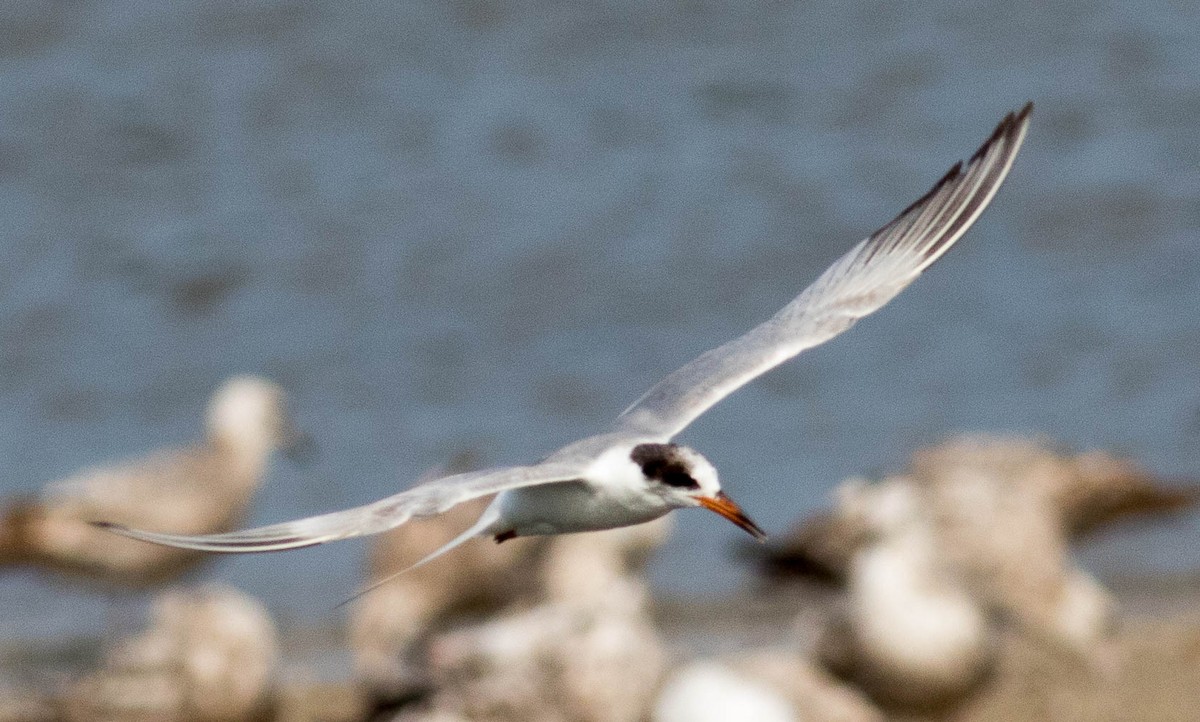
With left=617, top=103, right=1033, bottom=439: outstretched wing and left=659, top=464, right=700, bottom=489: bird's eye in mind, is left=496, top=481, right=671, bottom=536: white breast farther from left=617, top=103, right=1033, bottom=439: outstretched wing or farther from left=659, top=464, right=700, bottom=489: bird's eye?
left=617, top=103, right=1033, bottom=439: outstretched wing

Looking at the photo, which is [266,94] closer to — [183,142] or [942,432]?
[183,142]

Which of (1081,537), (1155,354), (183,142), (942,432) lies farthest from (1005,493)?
(183,142)

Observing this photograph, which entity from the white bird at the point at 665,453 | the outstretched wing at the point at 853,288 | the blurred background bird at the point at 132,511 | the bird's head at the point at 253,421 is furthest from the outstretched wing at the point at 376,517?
the bird's head at the point at 253,421

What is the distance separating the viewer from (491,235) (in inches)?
543

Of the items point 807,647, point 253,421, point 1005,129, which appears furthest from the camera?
point 253,421

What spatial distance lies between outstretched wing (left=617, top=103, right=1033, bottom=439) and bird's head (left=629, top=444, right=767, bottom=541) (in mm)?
508

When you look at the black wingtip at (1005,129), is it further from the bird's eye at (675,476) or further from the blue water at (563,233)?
the blue water at (563,233)

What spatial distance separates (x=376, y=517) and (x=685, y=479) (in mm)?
592

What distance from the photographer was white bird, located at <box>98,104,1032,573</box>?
3.62m

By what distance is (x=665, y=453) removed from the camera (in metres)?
3.92

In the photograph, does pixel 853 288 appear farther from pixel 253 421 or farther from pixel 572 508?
pixel 253 421

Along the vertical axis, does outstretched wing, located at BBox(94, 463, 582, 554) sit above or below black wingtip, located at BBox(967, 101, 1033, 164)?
below

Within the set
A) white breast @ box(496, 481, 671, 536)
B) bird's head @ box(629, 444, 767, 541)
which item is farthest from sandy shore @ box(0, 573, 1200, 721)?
bird's head @ box(629, 444, 767, 541)

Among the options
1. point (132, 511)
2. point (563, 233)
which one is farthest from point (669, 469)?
point (563, 233)
